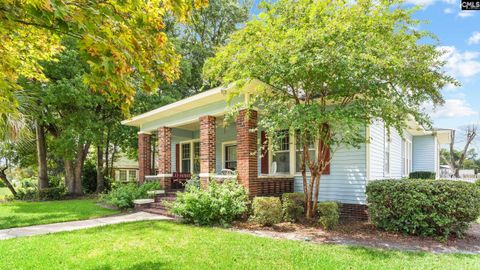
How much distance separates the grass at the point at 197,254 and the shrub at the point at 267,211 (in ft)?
3.44

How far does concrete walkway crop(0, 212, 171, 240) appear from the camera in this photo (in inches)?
295

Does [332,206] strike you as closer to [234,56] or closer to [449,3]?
[234,56]

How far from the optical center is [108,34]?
3023mm

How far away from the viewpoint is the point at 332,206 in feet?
25.1

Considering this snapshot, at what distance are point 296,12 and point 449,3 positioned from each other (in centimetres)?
652

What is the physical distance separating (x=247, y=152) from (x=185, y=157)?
279 inches

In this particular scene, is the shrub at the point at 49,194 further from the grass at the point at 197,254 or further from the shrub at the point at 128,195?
the grass at the point at 197,254

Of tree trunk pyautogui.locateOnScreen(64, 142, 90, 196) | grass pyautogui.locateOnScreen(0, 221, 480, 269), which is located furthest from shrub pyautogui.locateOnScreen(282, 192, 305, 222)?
tree trunk pyautogui.locateOnScreen(64, 142, 90, 196)

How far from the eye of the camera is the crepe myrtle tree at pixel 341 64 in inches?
260

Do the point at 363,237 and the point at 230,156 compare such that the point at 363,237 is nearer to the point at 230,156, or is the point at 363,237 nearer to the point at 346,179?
the point at 346,179

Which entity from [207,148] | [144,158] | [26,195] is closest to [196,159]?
[144,158]

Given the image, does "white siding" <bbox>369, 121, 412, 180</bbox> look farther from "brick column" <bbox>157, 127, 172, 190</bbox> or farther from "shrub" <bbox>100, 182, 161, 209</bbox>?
"shrub" <bbox>100, 182, 161, 209</bbox>

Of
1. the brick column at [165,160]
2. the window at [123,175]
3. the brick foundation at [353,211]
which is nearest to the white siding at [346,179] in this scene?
the brick foundation at [353,211]

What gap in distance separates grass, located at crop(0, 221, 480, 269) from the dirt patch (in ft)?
1.64
